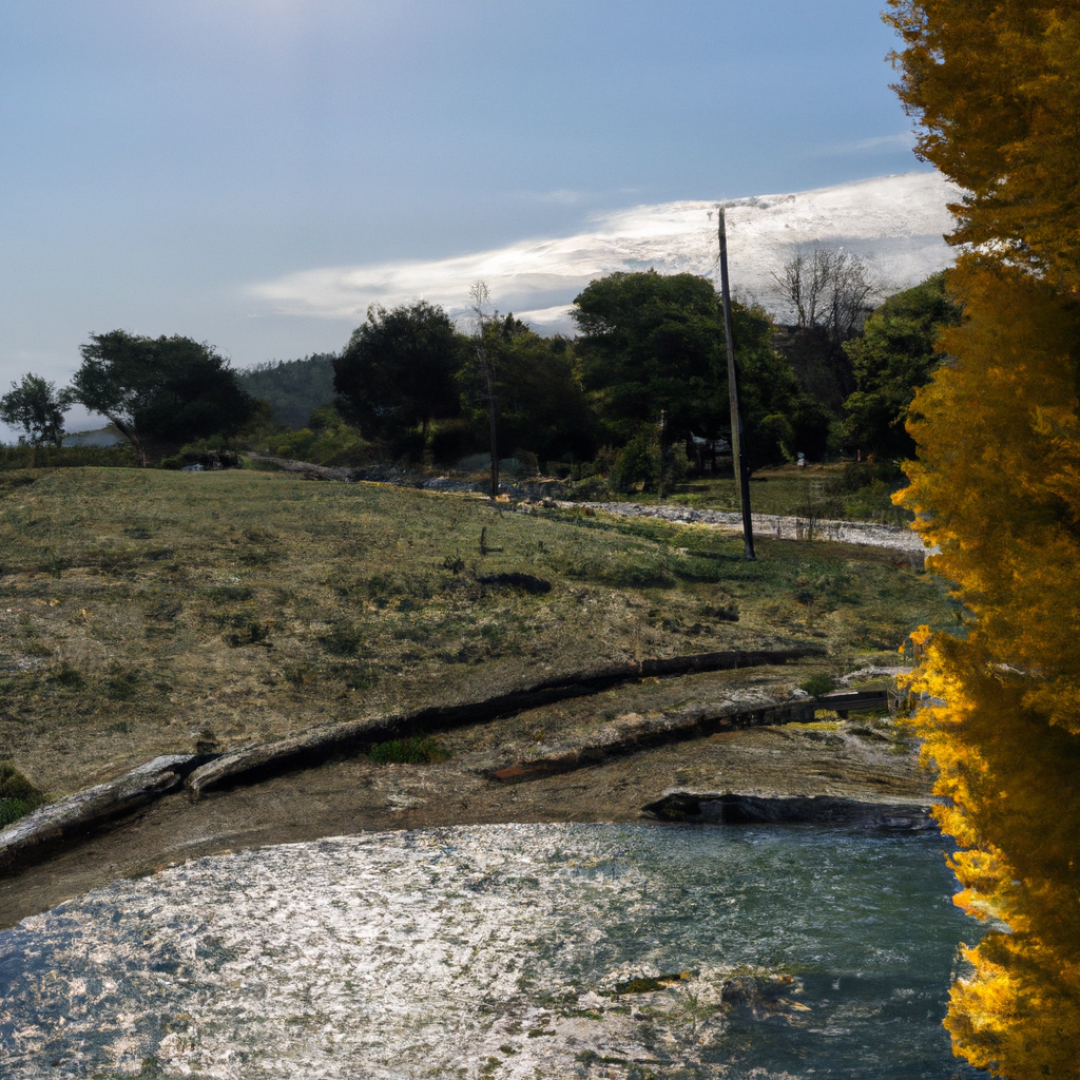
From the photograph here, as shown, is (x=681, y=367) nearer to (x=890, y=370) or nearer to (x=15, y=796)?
(x=890, y=370)

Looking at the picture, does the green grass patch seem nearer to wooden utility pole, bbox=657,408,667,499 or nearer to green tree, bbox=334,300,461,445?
wooden utility pole, bbox=657,408,667,499

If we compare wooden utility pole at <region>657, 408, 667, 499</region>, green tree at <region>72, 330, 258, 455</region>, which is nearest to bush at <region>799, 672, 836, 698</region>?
wooden utility pole at <region>657, 408, 667, 499</region>

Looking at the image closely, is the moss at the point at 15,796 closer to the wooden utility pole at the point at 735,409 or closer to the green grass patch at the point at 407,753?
the green grass patch at the point at 407,753

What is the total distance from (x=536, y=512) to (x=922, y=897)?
2404 cm

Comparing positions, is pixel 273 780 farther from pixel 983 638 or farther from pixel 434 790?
pixel 983 638

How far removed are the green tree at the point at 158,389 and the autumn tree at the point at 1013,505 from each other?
64.2 meters

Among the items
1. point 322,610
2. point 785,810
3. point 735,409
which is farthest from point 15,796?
point 735,409

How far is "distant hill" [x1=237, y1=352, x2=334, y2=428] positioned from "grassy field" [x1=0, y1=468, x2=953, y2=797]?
321 feet

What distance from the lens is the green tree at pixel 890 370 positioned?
36781 mm

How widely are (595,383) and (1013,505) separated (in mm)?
47984

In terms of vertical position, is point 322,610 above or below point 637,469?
below

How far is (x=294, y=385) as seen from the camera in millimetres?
145125

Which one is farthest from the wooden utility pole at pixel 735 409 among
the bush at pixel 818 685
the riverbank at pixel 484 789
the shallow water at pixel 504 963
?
the shallow water at pixel 504 963

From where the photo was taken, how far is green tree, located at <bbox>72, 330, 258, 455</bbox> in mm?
63062
